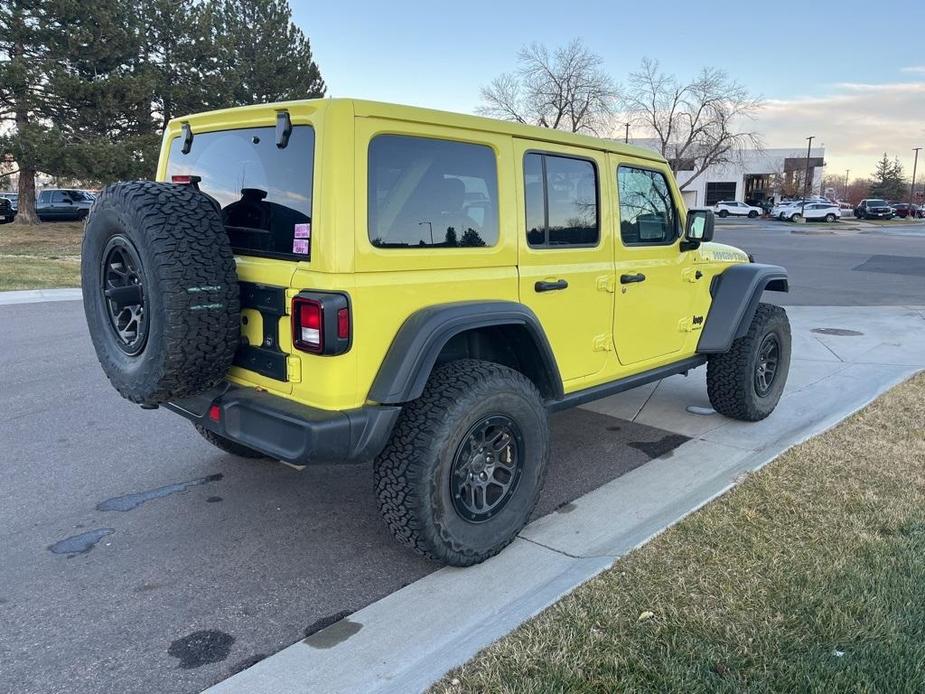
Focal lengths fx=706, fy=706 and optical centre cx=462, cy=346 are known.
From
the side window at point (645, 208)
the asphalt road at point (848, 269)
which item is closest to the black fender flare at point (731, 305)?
the side window at point (645, 208)

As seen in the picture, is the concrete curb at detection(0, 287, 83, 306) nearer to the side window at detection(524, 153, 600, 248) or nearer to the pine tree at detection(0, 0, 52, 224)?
the side window at detection(524, 153, 600, 248)

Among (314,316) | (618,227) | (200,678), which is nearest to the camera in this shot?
(200,678)

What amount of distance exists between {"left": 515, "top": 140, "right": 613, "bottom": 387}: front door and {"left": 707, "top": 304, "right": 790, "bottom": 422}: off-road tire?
1.50 metres

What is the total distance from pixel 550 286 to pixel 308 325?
4.40 ft

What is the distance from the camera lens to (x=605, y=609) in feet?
9.11

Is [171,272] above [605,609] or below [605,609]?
above

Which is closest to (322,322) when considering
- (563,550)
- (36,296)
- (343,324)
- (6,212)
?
(343,324)

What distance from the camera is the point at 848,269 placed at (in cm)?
1814

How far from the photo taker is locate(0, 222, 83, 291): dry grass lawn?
13.5m

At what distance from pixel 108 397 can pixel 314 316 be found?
393cm

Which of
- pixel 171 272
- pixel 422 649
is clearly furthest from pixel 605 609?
pixel 171 272

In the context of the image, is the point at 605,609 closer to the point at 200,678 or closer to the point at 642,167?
the point at 200,678

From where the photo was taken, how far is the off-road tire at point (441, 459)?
3.00 m

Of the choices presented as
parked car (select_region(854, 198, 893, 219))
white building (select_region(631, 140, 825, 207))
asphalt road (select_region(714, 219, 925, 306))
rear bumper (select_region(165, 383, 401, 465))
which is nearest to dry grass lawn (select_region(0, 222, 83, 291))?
rear bumper (select_region(165, 383, 401, 465))
